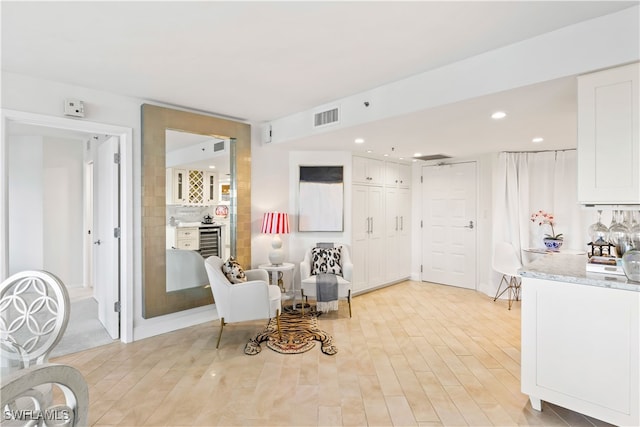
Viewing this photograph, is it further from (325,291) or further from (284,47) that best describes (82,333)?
(284,47)

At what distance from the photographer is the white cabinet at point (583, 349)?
185 cm

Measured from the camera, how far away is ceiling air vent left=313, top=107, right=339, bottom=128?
355cm

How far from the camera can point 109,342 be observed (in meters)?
3.38

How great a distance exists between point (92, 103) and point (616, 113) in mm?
4156

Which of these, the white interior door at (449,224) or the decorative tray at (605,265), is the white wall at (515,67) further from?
the white interior door at (449,224)

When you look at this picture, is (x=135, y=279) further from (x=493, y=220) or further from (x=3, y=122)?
(x=493, y=220)

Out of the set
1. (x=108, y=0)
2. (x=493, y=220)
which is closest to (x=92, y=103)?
(x=108, y=0)

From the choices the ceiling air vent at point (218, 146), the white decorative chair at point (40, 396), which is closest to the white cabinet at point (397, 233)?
the ceiling air vent at point (218, 146)

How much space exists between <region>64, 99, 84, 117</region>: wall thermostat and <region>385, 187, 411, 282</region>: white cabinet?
13.8 feet

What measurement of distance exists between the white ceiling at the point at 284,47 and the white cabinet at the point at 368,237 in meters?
1.73

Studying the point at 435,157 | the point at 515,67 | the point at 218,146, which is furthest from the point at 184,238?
the point at 435,157

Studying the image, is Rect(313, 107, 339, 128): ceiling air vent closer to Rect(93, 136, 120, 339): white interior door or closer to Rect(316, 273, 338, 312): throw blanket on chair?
Rect(316, 273, 338, 312): throw blanket on chair

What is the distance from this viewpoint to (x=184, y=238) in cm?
373

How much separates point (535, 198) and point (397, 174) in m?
2.08
